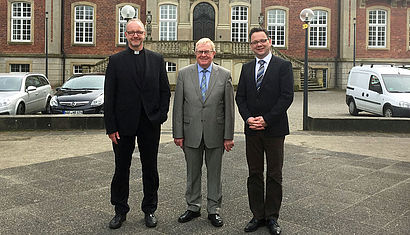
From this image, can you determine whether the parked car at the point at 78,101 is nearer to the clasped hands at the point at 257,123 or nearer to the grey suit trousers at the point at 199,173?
the grey suit trousers at the point at 199,173

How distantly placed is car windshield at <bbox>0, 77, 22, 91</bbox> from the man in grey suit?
1043 cm

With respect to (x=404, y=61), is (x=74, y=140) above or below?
below

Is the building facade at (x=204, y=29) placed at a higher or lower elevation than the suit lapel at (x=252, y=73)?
higher

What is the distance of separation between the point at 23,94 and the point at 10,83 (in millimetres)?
718

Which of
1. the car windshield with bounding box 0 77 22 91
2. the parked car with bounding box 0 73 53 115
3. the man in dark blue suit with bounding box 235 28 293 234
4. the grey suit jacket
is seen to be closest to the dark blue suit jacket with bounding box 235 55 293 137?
the man in dark blue suit with bounding box 235 28 293 234

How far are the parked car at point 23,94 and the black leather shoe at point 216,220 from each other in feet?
32.2

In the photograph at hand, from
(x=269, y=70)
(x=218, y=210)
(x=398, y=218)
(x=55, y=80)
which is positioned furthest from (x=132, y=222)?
(x=55, y=80)

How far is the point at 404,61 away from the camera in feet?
105

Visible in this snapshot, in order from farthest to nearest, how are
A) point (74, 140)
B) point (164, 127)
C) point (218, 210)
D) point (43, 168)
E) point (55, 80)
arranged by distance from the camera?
point (55, 80), point (164, 127), point (74, 140), point (43, 168), point (218, 210)

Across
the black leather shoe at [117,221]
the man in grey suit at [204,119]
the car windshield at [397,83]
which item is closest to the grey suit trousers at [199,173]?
the man in grey suit at [204,119]

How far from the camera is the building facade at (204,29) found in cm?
3056

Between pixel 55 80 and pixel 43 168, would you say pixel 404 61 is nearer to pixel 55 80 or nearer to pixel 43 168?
pixel 55 80

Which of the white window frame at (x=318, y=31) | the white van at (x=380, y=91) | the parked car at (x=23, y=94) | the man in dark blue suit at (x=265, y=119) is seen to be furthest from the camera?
the white window frame at (x=318, y=31)

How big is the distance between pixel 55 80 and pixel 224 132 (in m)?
28.2
